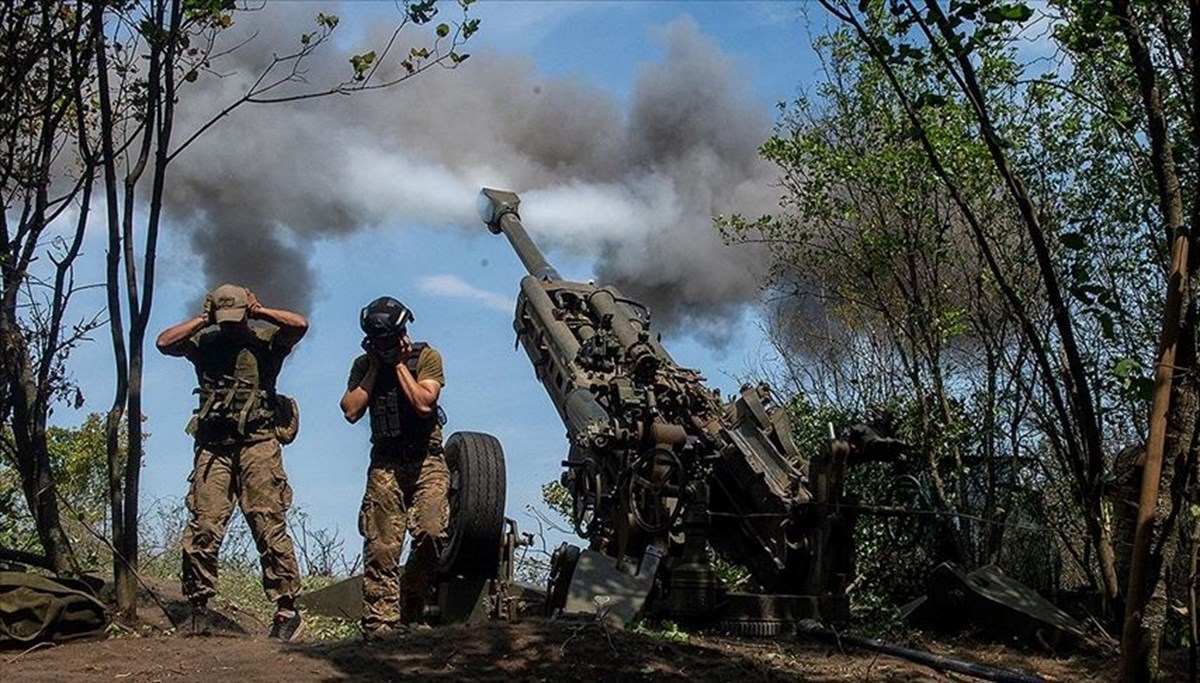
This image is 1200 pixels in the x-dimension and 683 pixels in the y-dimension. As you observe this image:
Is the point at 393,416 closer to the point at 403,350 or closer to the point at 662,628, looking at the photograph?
the point at 403,350

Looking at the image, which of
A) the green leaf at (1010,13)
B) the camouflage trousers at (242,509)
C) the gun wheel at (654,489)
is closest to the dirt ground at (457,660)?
the camouflage trousers at (242,509)

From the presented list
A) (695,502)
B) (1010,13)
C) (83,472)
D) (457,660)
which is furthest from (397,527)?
(83,472)

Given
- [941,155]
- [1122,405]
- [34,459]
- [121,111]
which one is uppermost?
[941,155]

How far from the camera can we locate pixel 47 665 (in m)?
5.55

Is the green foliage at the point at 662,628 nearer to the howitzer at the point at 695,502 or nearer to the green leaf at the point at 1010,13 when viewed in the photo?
the howitzer at the point at 695,502

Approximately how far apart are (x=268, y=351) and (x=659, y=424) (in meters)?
2.05

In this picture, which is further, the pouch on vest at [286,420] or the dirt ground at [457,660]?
the pouch on vest at [286,420]

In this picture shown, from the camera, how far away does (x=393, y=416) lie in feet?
23.6

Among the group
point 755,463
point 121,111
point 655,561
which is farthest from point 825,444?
point 121,111

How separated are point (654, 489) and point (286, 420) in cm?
194

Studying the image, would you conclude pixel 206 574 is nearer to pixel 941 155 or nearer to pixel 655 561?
pixel 655 561

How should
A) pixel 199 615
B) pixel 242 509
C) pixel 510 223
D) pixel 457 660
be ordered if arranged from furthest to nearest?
1. pixel 510 223
2. pixel 242 509
3. pixel 199 615
4. pixel 457 660

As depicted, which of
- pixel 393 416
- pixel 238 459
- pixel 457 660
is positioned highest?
pixel 393 416

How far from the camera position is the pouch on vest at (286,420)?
23.4 feet
